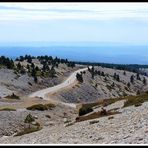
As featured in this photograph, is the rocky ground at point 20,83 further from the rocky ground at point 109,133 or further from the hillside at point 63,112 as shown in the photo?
the rocky ground at point 109,133

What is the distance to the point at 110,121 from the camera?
35.1 m

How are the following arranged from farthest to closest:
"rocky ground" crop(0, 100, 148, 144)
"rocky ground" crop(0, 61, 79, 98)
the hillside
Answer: "rocky ground" crop(0, 61, 79, 98) → the hillside → "rocky ground" crop(0, 100, 148, 144)

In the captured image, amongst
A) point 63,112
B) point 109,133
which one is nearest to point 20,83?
point 63,112

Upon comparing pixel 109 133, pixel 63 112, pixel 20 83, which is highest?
pixel 109 133

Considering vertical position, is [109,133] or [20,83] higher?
[109,133]

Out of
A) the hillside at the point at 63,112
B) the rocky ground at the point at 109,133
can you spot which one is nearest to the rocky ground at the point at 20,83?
the hillside at the point at 63,112

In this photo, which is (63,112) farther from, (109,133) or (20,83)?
(20,83)

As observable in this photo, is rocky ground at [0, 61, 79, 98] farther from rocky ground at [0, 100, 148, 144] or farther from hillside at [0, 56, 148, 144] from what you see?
rocky ground at [0, 100, 148, 144]

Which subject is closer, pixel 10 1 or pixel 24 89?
pixel 10 1

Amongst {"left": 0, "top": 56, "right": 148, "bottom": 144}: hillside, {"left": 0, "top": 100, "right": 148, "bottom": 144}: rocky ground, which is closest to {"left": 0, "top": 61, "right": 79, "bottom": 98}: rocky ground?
{"left": 0, "top": 56, "right": 148, "bottom": 144}: hillside

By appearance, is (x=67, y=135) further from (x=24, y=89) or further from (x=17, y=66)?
(x=17, y=66)

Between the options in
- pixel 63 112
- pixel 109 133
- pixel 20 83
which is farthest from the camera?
pixel 20 83

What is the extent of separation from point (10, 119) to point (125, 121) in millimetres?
31616

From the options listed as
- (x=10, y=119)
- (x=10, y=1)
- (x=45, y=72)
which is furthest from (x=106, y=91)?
(x=10, y=1)
